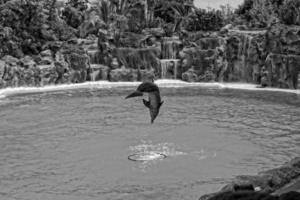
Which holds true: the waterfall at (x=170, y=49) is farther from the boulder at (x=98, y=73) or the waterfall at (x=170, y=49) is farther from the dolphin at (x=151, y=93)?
the dolphin at (x=151, y=93)

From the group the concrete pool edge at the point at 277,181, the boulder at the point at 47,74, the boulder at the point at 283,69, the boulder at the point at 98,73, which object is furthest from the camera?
the boulder at the point at 98,73

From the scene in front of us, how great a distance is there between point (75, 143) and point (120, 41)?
97.5ft

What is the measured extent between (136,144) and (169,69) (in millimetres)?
26777

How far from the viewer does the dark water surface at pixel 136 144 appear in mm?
14578

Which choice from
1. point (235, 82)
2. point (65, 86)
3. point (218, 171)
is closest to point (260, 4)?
point (235, 82)

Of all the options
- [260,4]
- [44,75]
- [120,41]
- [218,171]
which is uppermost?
[260,4]

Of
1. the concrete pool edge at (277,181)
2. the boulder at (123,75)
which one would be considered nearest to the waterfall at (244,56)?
the boulder at (123,75)

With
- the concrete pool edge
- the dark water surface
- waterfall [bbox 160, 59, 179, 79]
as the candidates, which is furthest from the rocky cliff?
the concrete pool edge

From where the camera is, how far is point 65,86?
140 feet

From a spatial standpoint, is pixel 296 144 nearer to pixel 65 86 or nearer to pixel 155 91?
pixel 155 91

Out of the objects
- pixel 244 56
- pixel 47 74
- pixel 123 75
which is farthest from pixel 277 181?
pixel 123 75

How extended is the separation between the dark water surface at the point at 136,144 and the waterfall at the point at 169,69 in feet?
40.9

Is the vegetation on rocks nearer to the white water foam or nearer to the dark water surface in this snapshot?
the white water foam

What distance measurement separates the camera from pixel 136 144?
1981cm
